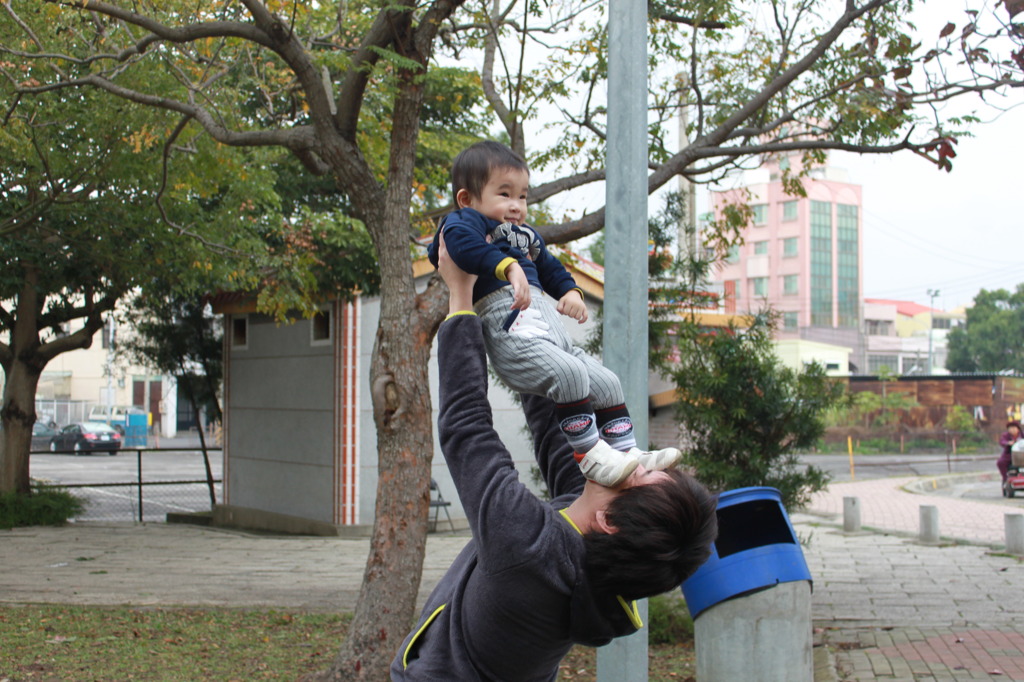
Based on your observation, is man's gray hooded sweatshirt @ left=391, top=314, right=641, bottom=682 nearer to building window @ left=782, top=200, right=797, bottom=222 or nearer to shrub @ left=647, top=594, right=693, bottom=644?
shrub @ left=647, top=594, right=693, bottom=644

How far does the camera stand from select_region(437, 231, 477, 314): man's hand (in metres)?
2.04

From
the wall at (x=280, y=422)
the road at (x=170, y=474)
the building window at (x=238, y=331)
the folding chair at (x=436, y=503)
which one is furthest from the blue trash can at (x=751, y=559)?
the building window at (x=238, y=331)

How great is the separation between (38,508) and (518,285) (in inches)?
624

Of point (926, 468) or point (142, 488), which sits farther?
point (926, 468)

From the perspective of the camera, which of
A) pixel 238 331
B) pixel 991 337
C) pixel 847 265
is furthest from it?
pixel 847 265

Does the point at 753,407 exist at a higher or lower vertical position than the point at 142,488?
higher

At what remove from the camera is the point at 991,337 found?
209ft

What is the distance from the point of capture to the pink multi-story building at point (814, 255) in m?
85.3

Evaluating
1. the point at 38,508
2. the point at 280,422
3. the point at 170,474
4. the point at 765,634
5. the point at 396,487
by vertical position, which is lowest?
the point at 170,474

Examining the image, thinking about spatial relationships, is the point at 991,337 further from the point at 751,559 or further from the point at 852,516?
the point at 751,559

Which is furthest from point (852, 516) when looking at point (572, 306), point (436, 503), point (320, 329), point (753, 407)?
point (572, 306)

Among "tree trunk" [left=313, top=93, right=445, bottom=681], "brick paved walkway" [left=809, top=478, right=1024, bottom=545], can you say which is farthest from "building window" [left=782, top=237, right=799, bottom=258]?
"tree trunk" [left=313, top=93, right=445, bottom=681]

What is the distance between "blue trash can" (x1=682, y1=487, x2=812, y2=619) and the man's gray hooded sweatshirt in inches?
117

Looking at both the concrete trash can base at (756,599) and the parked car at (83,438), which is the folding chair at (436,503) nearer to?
the concrete trash can base at (756,599)
